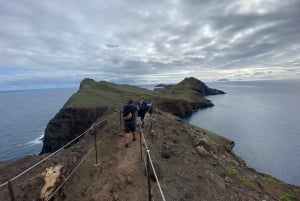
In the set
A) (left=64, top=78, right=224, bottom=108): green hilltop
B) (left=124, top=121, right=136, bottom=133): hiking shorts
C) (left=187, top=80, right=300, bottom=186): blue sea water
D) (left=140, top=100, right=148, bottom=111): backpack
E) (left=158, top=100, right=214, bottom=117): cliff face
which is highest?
(left=140, top=100, right=148, bottom=111): backpack

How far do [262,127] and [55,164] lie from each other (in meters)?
64.9

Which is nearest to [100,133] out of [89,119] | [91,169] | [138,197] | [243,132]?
[91,169]

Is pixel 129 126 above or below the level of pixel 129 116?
below

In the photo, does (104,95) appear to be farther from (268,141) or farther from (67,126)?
(268,141)

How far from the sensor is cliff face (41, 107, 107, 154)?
5475cm

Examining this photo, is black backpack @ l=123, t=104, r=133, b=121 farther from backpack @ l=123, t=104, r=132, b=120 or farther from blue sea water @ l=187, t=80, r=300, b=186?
blue sea water @ l=187, t=80, r=300, b=186

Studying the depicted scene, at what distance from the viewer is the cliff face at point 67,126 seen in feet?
180

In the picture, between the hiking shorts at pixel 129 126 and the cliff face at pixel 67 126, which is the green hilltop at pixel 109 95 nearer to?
the cliff face at pixel 67 126

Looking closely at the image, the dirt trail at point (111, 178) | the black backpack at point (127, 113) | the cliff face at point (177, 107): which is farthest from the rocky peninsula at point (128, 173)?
the cliff face at point (177, 107)

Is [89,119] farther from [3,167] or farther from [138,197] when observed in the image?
[138,197]

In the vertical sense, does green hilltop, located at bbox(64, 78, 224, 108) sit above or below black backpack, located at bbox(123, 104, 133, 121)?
below

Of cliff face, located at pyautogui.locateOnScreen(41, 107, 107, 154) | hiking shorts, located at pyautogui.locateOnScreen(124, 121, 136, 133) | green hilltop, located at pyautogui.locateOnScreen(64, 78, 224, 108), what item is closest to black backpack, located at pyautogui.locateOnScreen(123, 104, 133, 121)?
hiking shorts, located at pyautogui.locateOnScreen(124, 121, 136, 133)

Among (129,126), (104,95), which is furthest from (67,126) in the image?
(129,126)

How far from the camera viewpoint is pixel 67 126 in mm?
57625
